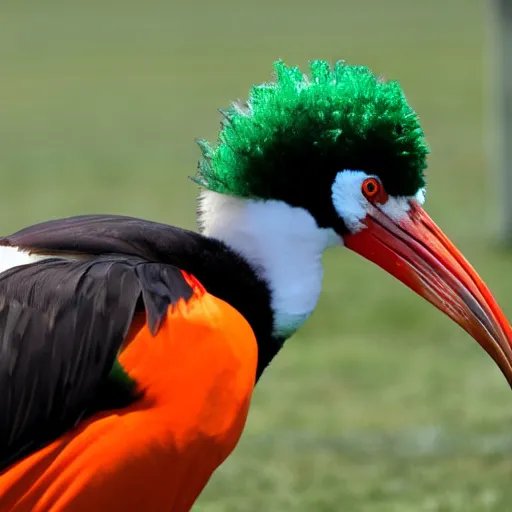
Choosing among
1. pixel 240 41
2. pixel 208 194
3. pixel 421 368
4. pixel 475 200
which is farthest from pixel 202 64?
pixel 208 194

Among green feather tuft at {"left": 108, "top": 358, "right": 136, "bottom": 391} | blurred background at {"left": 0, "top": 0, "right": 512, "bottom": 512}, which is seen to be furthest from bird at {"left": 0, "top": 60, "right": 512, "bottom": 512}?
blurred background at {"left": 0, "top": 0, "right": 512, "bottom": 512}

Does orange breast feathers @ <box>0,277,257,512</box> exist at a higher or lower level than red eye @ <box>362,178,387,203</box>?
lower

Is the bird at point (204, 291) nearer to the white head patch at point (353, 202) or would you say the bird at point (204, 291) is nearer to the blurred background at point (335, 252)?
the white head patch at point (353, 202)

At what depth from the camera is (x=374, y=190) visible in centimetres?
381

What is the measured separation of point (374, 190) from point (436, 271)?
0.30 meters

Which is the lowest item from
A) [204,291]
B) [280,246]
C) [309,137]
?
[204,291]

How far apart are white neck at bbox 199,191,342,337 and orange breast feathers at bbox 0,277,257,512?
257 mm

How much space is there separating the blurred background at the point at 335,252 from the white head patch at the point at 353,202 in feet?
7.86

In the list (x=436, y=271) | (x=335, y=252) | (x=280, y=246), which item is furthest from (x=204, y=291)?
(x=335, y=252)

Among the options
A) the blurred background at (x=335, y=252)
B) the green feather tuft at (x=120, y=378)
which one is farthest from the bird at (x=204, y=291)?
the blurred background at (x=335, y=252)

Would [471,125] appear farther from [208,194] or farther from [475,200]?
[208,194]

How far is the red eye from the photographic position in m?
3.79

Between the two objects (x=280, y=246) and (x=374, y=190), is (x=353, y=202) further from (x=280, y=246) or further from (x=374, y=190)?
(x=280, y=246)

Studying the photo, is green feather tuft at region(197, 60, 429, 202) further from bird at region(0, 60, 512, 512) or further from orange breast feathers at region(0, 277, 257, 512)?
orange breast feathers at region(0, 277, 257, 512)
